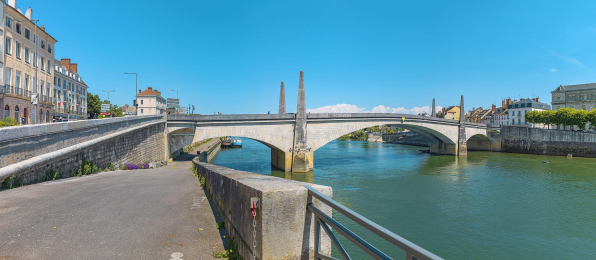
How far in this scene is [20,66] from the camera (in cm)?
2731

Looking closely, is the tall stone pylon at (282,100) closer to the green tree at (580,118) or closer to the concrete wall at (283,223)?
the concrete wall at (283,223)

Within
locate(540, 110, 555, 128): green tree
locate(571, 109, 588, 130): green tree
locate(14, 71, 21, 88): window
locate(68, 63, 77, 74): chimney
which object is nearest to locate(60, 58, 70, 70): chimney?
locate(68, 63, 77, 74): chimney

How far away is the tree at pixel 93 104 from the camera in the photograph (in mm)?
61812

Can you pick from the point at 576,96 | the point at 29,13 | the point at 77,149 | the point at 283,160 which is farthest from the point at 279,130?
the point at 576,96

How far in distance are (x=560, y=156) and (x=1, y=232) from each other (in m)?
56.6

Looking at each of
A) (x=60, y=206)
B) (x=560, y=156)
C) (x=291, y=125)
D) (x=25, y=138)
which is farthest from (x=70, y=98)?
(x=560, y=156)

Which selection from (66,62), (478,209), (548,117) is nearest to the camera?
(478,209)

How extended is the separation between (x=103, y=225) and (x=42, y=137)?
17.7ft

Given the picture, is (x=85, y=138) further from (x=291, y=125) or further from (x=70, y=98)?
(x=70, y=98)

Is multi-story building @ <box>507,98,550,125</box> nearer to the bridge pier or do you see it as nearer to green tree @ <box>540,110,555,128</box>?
green tree @ <box>540,110,555,128</box>

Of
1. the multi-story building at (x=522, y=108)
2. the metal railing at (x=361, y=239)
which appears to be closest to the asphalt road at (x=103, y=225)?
the metal railing at (x=361, y=239)

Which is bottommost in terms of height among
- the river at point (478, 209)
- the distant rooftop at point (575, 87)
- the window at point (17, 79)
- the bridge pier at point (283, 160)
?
the river at point (478, 209)

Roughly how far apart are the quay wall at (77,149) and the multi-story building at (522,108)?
266 feet

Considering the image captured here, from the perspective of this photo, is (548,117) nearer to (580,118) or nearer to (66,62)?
(580,118)
